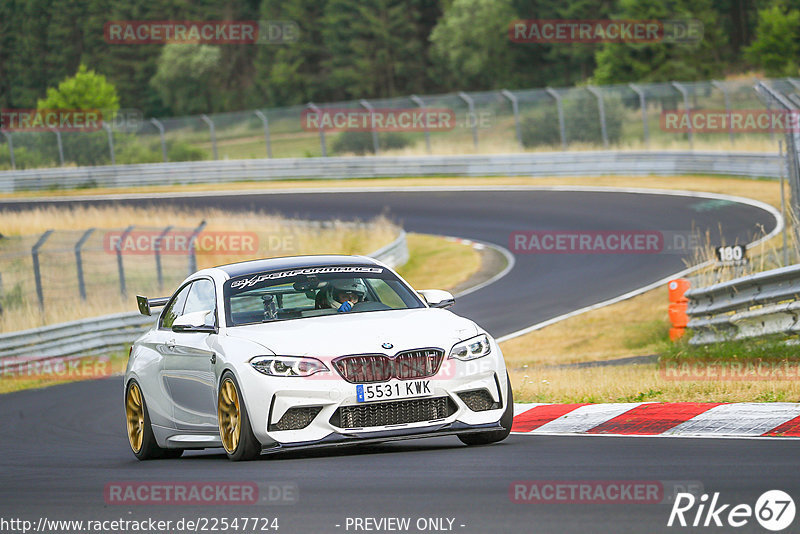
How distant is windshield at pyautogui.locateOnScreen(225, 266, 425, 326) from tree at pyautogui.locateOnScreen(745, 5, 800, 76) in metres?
65.2

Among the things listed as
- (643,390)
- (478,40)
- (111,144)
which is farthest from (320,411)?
(478,40)

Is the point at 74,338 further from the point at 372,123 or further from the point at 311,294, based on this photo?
the point at 372,123

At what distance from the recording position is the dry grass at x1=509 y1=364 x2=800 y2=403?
10125 mm

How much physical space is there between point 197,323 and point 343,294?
1115mm

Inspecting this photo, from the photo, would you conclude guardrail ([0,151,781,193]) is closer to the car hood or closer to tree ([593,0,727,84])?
the car hood

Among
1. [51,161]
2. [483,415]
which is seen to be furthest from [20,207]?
[483,415]

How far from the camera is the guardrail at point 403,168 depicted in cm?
3766

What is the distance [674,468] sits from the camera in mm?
7152

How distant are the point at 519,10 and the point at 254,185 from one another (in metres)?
47.9

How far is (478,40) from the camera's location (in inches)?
3588

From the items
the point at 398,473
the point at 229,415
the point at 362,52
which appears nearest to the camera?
the point at 398,473
